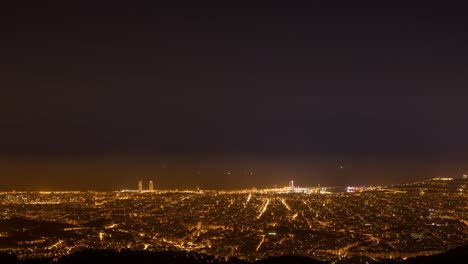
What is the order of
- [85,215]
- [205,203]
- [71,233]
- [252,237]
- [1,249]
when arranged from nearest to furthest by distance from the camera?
[1,249], [252,237], [71,233], [85,215], [205,203]

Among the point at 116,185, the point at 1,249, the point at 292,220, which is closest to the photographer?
the point at 1,249

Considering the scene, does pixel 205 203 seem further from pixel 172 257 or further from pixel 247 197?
pixel 172 257

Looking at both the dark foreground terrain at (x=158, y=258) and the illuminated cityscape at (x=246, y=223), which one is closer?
the dark foreground terrain at (x=158, y=258)

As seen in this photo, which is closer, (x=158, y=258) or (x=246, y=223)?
(x=158, y=258)

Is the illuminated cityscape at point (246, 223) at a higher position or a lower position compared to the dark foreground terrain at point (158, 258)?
lower

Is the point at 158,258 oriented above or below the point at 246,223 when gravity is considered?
above

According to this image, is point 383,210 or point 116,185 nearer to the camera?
point 383,210

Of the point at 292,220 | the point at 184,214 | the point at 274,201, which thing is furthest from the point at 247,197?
the point at 292,220
